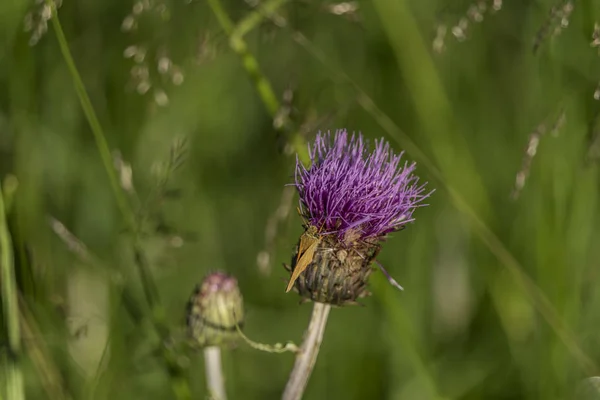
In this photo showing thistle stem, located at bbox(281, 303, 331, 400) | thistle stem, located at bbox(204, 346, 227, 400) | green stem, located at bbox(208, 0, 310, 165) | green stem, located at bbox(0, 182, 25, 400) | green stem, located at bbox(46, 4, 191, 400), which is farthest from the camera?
green stem, located at bbox(208, 0, 310, 165)

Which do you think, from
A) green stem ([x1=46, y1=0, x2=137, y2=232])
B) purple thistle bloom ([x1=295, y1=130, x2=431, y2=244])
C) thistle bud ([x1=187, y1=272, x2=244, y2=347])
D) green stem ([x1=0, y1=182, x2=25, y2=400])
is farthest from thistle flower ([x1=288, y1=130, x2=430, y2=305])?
green stem ([x1=0, y1=182, x2=25, y2=400])

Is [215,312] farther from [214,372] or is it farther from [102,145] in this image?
[102,145]

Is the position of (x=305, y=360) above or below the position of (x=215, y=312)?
below

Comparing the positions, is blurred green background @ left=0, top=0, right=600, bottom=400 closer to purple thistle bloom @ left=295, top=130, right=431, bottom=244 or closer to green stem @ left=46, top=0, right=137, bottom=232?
green stem @ left=46, top=0, right=137, bottom=232

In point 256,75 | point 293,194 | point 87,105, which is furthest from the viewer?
point 293,194

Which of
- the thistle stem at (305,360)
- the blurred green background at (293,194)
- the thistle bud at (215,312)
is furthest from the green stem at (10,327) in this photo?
the thistle stem at (305,360)

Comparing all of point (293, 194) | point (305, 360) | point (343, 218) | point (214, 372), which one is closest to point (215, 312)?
point (214, 372)

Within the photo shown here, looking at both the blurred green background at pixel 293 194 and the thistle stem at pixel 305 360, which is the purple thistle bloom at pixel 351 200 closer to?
the thistle stem at pixel 305 360

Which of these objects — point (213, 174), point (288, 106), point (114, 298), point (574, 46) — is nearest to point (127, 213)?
point (114, 298)
